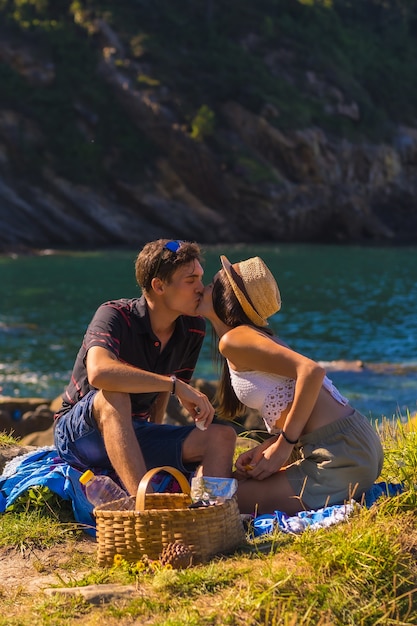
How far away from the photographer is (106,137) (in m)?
65.1

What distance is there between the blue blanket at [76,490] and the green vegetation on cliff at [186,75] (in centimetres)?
5529

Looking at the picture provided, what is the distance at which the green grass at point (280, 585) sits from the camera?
4.09 meters

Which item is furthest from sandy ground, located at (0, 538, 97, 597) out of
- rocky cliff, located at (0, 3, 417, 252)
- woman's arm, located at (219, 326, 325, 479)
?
rocky cliff, located at (0, 3, 417, 252)

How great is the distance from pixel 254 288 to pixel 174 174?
5748cm

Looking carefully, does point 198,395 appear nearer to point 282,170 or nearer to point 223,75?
point 282,170

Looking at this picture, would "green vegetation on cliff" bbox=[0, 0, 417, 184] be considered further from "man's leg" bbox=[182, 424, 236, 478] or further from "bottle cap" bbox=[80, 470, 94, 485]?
"bottle cap" bbox=[80, 470, 94, 485]

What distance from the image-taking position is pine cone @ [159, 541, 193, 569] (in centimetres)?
469

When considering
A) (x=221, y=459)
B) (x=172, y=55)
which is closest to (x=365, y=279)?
(x=172, y=55)

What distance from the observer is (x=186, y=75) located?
222ft

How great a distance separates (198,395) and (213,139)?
58880mm

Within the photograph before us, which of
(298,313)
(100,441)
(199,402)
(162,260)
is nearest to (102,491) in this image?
(100,441)

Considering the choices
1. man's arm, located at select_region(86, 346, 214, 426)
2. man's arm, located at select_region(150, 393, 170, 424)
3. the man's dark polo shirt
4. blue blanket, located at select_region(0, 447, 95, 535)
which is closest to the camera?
man's arm, located at select_region(86, 346, 214, 426)

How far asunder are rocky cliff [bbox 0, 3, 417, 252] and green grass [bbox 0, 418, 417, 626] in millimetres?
53105

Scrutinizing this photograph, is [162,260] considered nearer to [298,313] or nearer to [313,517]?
[313,517]
